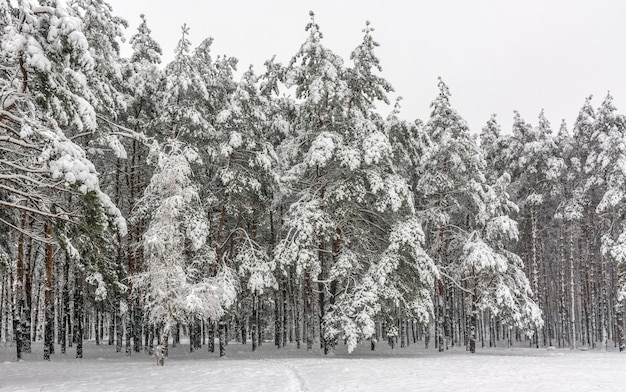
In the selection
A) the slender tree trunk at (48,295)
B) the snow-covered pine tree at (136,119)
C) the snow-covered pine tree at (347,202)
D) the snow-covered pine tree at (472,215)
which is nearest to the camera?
the slender tree trunk at (48,295)

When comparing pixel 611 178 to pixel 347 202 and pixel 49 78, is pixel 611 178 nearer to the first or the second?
pixel 347 202

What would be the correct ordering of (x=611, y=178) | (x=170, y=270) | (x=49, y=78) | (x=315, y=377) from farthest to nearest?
(x=611, y=178), (x=170, y=270), (x=315, y=377), (x=49, y=78)

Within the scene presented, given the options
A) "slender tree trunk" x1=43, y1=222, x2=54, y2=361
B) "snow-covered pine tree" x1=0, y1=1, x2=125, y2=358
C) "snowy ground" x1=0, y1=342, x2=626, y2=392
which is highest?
"snow-covered pine tree" x1=0, y1=1, x2=125, y2=358

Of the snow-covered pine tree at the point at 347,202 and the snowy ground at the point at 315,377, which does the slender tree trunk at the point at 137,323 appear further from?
the snow-covered pine tree at the point at 347,202

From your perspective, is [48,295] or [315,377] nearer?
[315,377]

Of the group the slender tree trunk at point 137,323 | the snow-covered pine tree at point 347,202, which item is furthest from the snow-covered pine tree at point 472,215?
the slender tree trunk at point 137,323

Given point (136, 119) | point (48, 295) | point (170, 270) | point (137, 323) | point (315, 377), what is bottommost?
point (315, 377)

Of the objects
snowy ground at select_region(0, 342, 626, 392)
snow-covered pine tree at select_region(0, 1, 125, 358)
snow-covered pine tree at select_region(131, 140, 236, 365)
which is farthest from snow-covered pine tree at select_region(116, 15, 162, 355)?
snow-covered pine tree at select_region(0, 1, 125, 358)

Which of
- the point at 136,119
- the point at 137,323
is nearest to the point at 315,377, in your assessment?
the point at 137,323

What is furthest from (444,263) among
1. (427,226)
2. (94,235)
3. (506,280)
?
(94,235)

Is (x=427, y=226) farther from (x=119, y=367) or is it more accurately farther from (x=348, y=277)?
(x=119, y=367)

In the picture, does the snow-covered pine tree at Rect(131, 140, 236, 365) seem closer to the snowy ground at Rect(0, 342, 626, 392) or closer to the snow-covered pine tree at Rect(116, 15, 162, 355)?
the snowy ground at Rect(0, 342, 626, 392)

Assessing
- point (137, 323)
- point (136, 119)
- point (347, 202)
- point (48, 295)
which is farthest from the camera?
point (137, 323)

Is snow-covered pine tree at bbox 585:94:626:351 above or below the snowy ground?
above
